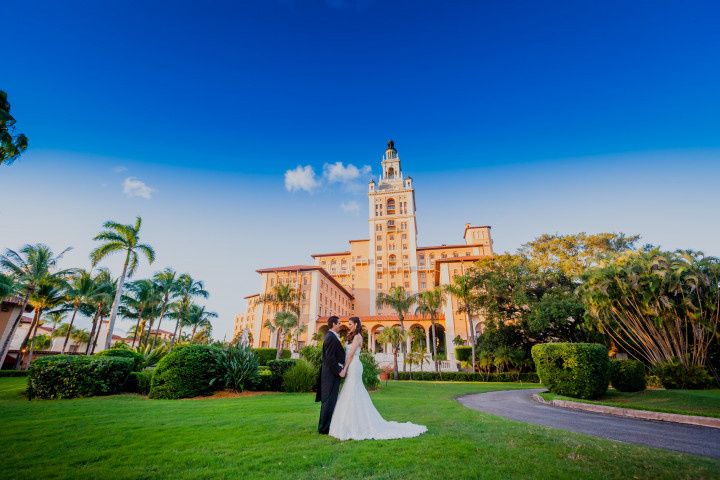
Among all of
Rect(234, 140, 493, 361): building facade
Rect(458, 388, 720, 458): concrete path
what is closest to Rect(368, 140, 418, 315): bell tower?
Rect(234, 140, 493, 361): building facade

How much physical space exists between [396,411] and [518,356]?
25.3 metres

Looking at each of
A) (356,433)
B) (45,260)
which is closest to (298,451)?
(356,433)

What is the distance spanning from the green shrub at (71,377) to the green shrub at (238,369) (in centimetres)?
416

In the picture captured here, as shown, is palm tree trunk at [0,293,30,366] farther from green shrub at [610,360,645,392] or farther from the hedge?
green shrub at [610,360,645,392]

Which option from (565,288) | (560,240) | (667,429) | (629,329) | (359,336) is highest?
(560,240)

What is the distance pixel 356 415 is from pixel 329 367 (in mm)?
893

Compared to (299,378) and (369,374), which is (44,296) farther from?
(369,374)

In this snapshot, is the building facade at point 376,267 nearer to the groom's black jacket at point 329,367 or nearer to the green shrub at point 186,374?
the green shrub at point 186,374

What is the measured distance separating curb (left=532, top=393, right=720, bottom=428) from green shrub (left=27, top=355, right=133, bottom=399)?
668 inches

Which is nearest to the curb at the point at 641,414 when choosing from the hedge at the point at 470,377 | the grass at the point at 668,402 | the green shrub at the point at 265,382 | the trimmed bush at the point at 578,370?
the grass at the point at 668,402

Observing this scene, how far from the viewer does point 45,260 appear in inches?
1104

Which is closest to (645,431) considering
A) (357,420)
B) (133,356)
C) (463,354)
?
(357,420)

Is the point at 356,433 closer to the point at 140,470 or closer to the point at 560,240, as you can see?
the point at 140,470

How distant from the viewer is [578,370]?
13.1 m
